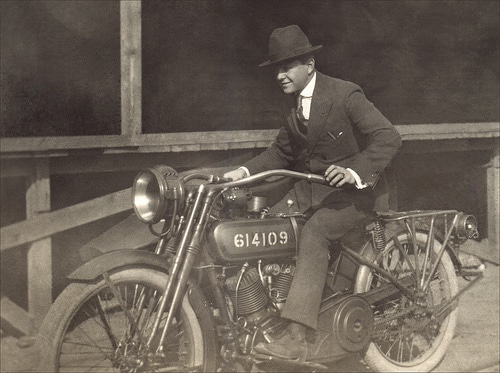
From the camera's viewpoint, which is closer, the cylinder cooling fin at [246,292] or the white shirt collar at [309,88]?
the cylinder cooling fin at [246,292]

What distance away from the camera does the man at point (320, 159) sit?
4344mm

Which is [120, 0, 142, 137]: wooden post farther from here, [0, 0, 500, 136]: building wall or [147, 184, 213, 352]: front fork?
[0, 0, 500, 136]: building wall

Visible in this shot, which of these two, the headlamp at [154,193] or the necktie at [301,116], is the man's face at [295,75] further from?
the headlamp at [154,193]

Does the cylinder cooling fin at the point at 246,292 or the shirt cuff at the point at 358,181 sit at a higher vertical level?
the shirt cuff at the point at 358,181

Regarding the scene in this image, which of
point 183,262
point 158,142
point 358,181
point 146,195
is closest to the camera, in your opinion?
point 183,262

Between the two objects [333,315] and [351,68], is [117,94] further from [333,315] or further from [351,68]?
[333,315]

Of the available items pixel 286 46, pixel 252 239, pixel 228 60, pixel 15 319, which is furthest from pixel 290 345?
A: pixel 228 60

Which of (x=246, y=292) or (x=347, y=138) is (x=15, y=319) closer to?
(x=246, y=292)

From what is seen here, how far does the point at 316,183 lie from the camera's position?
4.77 m

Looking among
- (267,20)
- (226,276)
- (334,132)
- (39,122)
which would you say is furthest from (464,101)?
(226,276)

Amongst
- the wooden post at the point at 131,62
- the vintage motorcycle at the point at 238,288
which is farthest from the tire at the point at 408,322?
the wooden post at the point at 131,62

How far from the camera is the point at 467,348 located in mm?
5645

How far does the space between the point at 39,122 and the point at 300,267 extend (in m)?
4.97

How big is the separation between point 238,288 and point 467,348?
222cm
